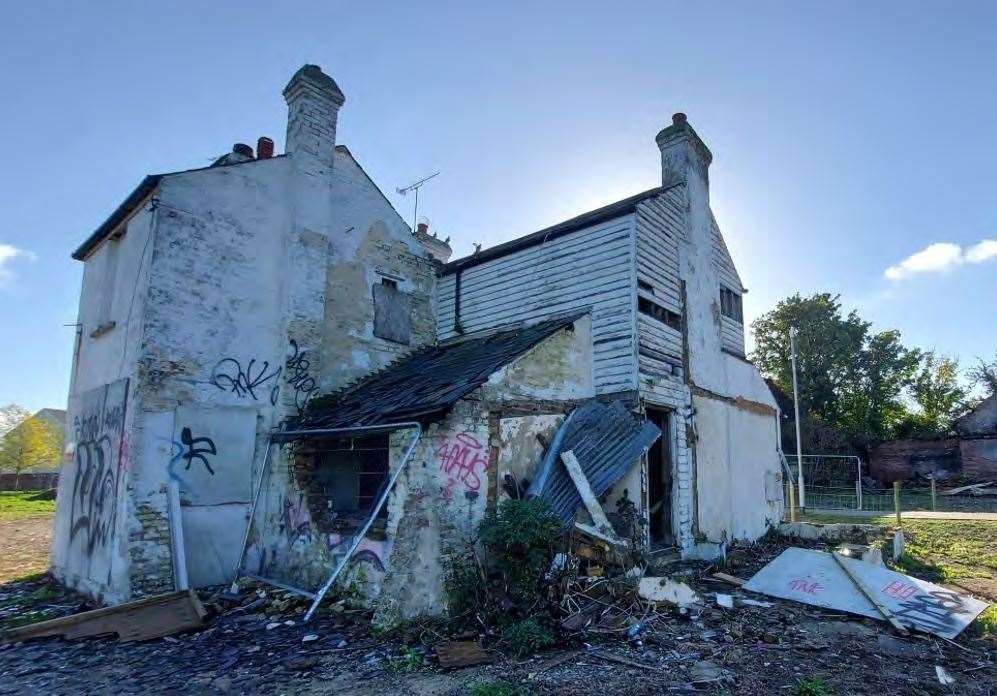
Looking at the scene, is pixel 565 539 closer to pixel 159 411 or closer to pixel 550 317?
pixel 550 317

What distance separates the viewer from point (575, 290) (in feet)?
35.9

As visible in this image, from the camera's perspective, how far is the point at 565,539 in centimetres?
719

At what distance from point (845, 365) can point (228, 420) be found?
40.0 m

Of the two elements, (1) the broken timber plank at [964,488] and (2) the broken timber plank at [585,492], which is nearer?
(2) the broken timber plank at [585,492]

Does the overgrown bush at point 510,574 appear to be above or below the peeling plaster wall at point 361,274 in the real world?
below

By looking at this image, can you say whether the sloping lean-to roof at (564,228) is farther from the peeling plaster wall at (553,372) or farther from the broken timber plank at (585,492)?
A: the broken timber plank at (585,492)

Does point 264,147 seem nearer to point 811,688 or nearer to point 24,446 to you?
point 811,688

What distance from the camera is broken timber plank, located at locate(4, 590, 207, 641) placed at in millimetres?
6973

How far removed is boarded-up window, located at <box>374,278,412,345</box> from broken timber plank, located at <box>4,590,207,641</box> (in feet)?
20.0

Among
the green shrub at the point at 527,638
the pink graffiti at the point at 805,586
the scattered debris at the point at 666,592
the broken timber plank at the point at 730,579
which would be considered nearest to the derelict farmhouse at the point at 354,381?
Result: the scattered debris at the point at 666,592

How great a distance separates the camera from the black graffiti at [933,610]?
6.73m

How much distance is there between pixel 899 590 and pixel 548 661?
5.22 metres

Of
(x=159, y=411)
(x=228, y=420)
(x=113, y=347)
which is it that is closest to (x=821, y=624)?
(x=228, y=420)

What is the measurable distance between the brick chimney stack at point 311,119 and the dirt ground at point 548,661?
805cm
